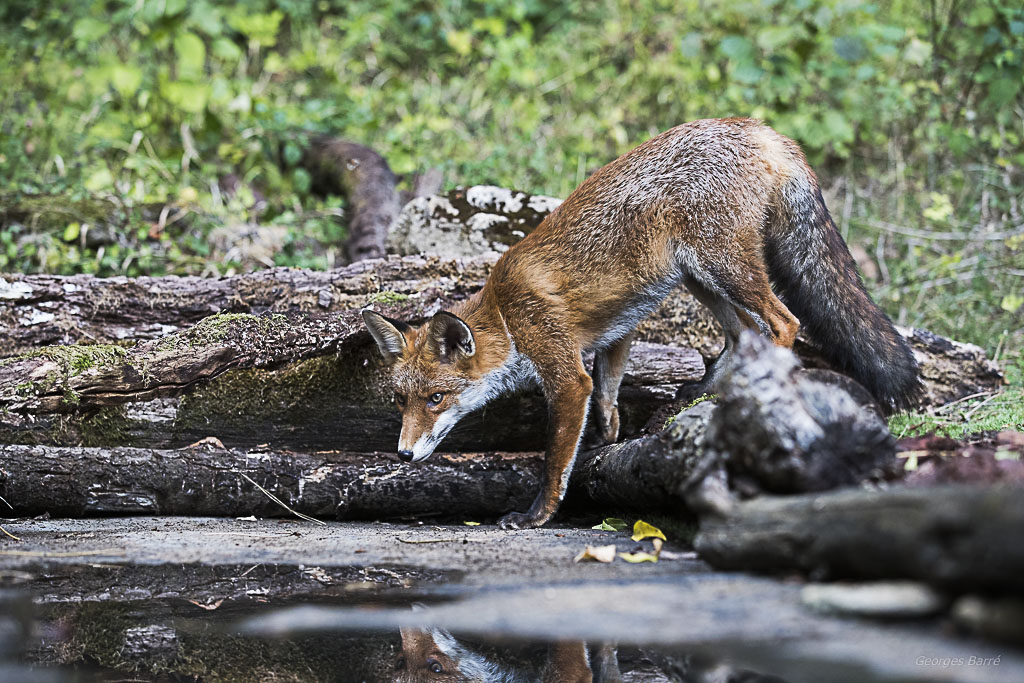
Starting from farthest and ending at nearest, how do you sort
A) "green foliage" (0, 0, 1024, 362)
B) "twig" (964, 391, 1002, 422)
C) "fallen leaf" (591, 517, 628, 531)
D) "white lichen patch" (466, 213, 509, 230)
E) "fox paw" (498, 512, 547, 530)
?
"green foliage" (0, 0, 1024, 362) < "white lichen patch" (466, 213, 509, 230) < "twig" (964, 391, 1002, 422) < "fox paw" (498, 512, 547, 530) < "fallen leaf" (591, 517, 628, 531)

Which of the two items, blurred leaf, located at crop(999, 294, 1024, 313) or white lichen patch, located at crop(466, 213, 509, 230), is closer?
white lichen patch, located at crop(466, 213, 509, 230)

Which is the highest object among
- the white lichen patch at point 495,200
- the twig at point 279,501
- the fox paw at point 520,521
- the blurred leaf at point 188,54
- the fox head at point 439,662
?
the blurred leaf at point 188,54

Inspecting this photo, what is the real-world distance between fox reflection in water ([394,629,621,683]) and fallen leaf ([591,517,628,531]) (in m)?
1.87

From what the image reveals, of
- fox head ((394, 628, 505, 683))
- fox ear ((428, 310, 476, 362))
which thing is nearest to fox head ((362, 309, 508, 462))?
fox ear ((428, 310, 476, 362))

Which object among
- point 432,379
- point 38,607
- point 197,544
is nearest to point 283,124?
point 432,379

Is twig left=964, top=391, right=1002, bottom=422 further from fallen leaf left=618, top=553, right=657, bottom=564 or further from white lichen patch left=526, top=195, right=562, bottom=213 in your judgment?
white lichen patch left=526, top=195, right=562, bottom=213

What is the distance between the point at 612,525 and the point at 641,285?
151cm

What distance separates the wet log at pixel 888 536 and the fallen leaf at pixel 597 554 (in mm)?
588

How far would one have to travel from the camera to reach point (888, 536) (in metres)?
1.95

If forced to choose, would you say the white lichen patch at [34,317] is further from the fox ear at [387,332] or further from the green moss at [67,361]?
the fox ear at [387,332]

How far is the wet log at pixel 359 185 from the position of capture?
8.34 metres

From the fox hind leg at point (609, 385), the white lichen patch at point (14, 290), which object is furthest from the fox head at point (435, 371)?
the white lichen patch at point (14, 290)

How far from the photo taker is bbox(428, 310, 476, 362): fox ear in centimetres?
475

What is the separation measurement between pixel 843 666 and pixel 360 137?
993 centimetres
